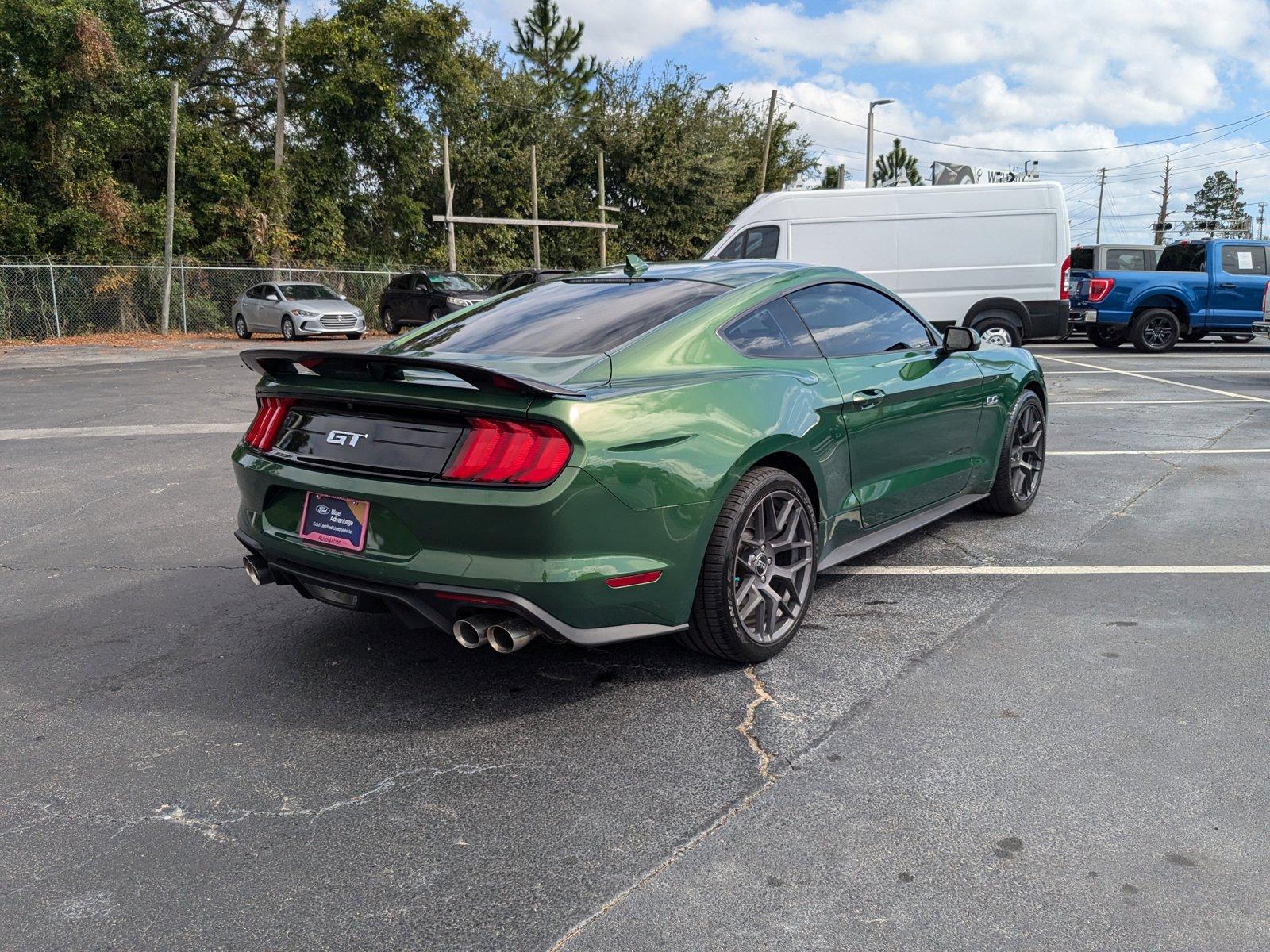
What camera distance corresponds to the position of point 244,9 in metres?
34.7

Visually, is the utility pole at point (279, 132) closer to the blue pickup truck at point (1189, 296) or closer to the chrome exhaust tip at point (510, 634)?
the blue pickup truck at point (1189, 296)

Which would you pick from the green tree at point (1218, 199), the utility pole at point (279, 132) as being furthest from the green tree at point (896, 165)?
the utility pole at point (279, 132)

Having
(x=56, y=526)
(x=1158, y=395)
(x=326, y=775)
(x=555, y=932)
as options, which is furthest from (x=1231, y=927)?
(x=1158, y=395)

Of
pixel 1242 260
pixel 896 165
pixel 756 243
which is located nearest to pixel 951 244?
pixel 756 243

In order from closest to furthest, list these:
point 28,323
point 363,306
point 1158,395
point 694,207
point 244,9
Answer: point 1158,395 → point 28,323 → point 363,306 → point 244,9 → point 694,207

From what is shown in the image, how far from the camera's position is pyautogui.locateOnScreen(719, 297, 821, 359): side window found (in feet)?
13.7

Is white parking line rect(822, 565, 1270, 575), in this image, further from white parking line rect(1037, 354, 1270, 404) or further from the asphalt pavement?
white parking line rect(1037, 354, 1270, 404)

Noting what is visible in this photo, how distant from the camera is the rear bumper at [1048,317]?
16500 millimetres

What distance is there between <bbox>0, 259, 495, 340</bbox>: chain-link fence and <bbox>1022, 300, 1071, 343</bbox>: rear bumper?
808 inches

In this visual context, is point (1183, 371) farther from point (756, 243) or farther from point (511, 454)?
point (511, 454)

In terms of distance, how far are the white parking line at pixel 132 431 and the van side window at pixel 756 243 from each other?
9102 millimetres

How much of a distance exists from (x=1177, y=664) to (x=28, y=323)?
26.3 metres

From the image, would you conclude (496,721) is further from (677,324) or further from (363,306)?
(363,306)

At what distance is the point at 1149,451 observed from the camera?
28.3 ft
